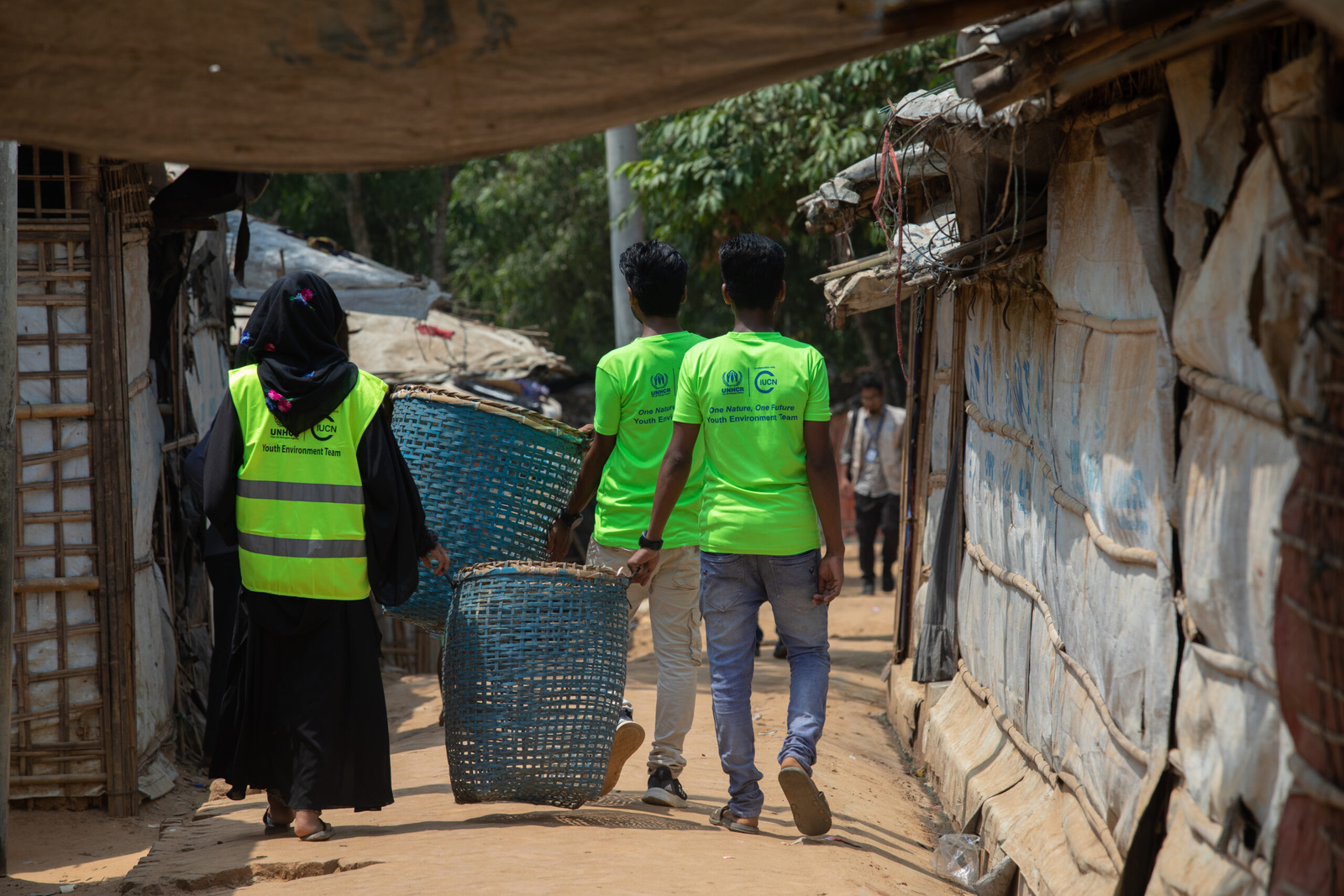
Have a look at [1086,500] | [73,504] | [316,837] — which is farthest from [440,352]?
[1086,500]

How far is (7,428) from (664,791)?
281 cm

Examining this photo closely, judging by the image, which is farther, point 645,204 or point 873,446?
point 645,204

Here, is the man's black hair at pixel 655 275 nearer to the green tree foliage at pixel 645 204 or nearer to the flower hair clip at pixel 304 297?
the flower hair clip at pixel 304 297

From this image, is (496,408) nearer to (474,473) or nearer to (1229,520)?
(474,473)

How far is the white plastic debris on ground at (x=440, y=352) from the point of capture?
466 inches

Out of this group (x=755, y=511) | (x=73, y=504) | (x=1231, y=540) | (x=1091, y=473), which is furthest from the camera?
(x=73, y=504)

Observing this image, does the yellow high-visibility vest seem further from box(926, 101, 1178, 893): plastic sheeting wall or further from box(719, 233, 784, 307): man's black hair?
box(926, 101, 1178, 893): plastic sheeting wall

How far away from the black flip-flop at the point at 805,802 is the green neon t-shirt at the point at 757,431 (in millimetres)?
739

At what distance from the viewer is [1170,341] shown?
9.62ft

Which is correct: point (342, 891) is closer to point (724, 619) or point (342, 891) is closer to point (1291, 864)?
point (724, 619)

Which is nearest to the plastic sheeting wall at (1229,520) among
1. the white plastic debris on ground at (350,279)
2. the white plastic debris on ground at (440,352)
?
the white plastic debris on ground at (350,279)

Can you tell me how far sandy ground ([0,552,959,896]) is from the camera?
11.9ft

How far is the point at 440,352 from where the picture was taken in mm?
12148

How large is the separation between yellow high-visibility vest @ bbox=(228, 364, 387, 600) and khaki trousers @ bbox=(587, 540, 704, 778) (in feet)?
3.34
